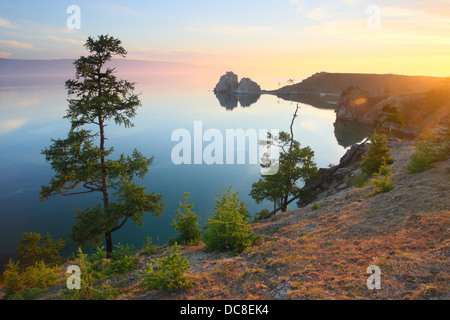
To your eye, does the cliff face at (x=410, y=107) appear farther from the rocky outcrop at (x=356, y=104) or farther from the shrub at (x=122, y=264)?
the shrub at (x=122, y=264)

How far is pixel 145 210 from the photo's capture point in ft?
51.3

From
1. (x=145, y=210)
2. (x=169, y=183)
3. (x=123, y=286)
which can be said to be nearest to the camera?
(x=123, y=286)

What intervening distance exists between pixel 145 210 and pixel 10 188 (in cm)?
2708

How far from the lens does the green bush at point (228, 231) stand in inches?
414

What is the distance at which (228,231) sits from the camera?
1081 cm

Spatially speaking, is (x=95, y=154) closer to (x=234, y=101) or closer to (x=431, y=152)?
(x=431, y=152)

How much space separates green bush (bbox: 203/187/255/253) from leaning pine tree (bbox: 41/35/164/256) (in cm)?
629

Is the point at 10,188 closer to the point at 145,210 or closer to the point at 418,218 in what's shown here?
the point at 145,210

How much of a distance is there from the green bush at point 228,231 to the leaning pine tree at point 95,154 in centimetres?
629

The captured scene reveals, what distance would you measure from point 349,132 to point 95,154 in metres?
79.0

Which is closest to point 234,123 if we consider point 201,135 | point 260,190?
point 201,135

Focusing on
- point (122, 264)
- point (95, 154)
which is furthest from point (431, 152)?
point (95, 154)

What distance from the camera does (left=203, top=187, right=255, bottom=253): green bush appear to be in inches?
414

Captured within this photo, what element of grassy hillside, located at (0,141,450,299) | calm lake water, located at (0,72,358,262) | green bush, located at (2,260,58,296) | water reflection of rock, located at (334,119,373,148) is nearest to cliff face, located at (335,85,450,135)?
water reflection of rock, located at (334,119,373,148)
